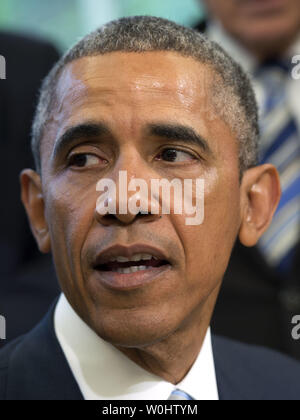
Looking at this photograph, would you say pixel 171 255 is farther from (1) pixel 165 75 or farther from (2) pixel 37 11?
(2) pixel 37 11

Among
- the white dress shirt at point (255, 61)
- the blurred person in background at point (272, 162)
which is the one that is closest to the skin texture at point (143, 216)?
the blurred person in background at point (272, 162)

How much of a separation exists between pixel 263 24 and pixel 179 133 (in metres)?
0.91

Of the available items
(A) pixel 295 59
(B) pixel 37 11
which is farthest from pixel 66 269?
(B) pixel 37 11

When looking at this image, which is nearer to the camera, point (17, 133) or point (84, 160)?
point (84, 160)

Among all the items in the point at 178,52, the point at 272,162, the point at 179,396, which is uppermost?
the point at 272,162

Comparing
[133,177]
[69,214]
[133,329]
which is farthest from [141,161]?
[133,329]

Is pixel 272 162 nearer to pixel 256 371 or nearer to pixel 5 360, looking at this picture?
pixel 256 371

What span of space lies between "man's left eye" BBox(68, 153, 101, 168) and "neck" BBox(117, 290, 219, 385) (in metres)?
0.30

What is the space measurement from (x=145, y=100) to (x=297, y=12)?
979mm

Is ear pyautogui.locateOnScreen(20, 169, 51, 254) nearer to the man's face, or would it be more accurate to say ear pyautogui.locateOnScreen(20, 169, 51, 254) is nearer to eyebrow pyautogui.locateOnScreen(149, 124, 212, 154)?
the man's face

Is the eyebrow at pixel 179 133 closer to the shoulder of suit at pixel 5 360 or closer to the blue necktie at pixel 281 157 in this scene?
the shoulder of suit at pixel 5 360

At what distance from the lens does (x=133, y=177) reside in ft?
3.53

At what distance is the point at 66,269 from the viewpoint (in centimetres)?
115

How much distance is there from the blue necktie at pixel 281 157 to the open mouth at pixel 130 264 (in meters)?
0.75
